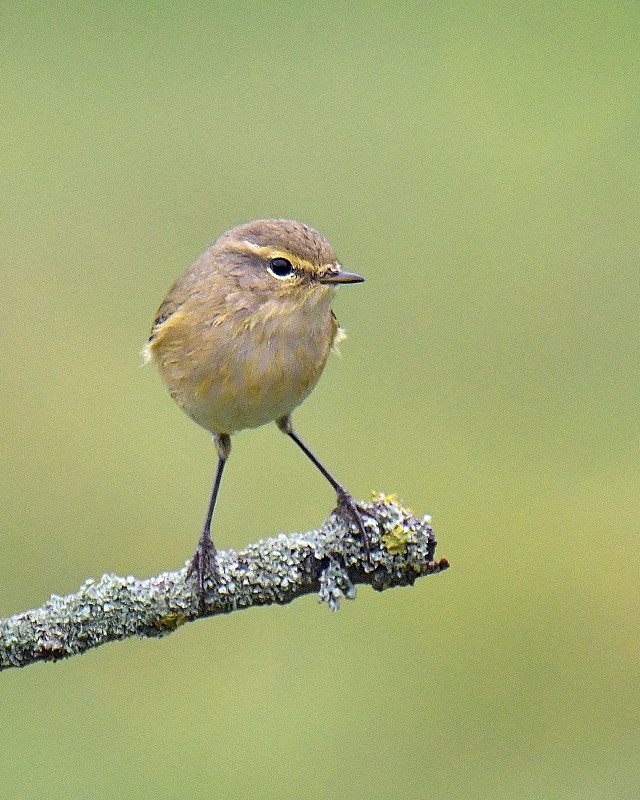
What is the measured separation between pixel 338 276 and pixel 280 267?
0.72 feet

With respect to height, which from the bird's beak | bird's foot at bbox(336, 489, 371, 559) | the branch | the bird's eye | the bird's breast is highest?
the bird's eye

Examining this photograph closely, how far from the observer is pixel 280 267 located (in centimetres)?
357

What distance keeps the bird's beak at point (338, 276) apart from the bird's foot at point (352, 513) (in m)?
0.68

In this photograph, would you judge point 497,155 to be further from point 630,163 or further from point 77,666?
point 77,666

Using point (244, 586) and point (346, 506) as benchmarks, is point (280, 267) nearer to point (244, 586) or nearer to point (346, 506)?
point (346, 506)

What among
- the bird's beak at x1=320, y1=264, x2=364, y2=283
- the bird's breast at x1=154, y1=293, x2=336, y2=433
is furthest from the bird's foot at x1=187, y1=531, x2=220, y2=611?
the bird's beak at x1=320, y1=264, x2=364, y2=283

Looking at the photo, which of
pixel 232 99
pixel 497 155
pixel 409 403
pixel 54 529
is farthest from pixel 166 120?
pixel 54 529

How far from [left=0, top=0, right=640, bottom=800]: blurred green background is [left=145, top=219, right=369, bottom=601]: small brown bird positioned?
2110 mm

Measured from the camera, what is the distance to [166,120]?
27.0ft

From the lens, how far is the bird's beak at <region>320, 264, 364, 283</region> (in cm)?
341

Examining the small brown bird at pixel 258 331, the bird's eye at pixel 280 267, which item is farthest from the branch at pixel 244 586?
the bird's eye at pixel 280 267

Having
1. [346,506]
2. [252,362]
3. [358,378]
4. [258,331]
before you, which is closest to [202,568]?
[346,506]

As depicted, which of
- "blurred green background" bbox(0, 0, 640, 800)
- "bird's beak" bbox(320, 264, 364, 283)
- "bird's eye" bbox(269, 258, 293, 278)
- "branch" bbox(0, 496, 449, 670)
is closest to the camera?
"branch" bbox(0, 496, 449, 670)

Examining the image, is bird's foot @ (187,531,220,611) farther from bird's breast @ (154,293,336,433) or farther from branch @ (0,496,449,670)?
bird's breast @ (154,293,336,433)
